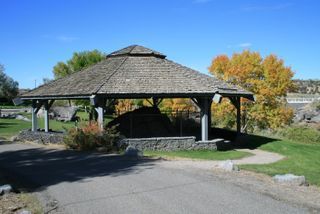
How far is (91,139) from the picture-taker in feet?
57.1

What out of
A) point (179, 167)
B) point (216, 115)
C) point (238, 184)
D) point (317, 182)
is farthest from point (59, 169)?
point (216, 115)

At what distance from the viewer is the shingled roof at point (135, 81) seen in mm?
19688

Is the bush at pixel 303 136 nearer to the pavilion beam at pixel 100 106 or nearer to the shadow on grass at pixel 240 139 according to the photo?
the shadow on grass at pixel 240 139

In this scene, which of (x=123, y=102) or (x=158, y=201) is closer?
(x=158, y=201)

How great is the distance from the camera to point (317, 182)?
10438 mm

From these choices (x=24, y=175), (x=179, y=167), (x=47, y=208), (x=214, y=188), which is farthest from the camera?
(x=179, y=167)

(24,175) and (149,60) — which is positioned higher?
(149,60)

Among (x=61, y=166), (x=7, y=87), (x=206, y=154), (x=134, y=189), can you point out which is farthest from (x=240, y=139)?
(x=7, y=87)

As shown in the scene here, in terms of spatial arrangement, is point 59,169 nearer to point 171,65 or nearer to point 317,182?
point 317,182

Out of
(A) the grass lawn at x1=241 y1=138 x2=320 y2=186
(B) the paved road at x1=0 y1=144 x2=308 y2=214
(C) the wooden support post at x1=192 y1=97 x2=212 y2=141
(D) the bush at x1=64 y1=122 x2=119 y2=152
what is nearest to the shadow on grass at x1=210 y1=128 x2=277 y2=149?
(A) the grass lawn at x1=241 y1=138 x2=320 y2=186

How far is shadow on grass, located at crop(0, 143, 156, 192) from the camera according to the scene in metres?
10.8

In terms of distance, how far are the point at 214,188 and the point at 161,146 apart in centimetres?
1021

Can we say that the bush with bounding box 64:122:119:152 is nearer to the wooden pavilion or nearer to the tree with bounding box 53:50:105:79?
the wooden pavilion

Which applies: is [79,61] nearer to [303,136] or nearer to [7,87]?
[7,87]
